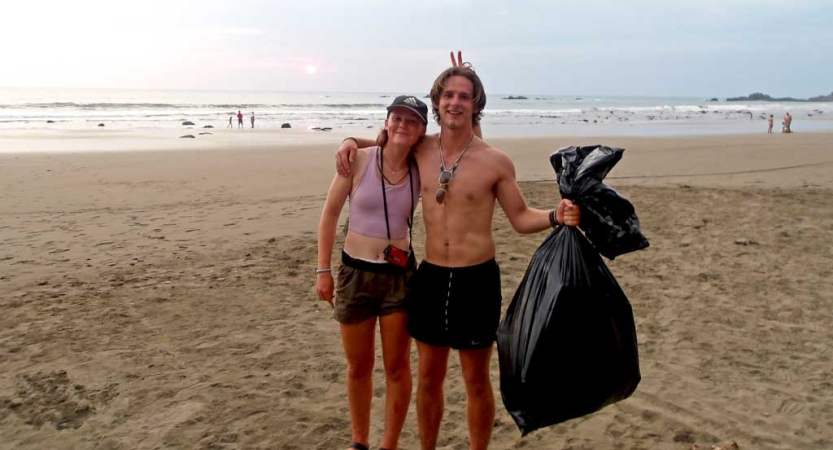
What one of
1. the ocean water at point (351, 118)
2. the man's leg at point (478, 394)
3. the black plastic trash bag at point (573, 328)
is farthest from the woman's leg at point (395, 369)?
the ocean water at point (351, 118)

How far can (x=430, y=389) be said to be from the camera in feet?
9.20

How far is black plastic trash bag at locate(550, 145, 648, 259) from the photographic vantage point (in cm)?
240

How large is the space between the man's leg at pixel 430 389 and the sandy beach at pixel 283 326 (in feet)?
1.02

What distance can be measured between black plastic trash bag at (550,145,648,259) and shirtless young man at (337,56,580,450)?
191mm

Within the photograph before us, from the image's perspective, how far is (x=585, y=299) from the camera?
7.95ft

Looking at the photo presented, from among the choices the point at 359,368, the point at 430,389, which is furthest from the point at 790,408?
the point at 359,368

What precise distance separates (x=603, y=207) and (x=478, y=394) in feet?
3.24

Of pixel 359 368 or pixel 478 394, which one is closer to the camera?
pixel 478 394

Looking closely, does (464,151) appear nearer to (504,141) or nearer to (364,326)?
(364,326)

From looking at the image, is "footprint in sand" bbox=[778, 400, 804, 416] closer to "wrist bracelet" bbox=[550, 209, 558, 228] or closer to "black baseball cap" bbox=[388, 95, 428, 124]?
"wrist bracelet" bbox=[550, 209, 558, 228]

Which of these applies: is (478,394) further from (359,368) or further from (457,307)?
(359,368)

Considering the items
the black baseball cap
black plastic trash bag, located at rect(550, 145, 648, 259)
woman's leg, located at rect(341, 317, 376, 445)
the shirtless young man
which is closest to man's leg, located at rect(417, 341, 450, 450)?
the shirtless young man

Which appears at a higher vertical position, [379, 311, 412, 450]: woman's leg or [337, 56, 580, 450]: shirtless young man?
[337, 56, 580, 450]: shirtless young man

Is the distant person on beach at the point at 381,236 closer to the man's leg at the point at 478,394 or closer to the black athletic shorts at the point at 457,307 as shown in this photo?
the black athletic shorts at the point at 457,307
